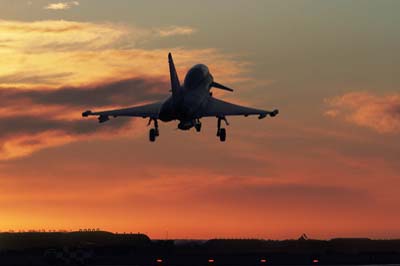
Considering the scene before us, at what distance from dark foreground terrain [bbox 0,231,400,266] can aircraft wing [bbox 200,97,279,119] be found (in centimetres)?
1899

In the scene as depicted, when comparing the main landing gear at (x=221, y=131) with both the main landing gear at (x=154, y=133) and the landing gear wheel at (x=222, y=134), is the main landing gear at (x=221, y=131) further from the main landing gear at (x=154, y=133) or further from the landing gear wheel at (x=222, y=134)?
the main landing gear at (x=154, y=133)

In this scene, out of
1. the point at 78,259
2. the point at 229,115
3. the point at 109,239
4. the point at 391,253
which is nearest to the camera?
the point at 78,259

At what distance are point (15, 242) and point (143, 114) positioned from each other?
4011 cm

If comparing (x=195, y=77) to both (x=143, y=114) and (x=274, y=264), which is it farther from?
(x=274, y=264)

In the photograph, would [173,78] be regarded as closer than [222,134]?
Yes

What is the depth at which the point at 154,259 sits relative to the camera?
146 metres

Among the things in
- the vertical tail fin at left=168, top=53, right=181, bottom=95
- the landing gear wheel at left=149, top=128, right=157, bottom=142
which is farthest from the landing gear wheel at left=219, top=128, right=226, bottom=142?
the vertical tail fin at left=168, top=53, right=181, bottom=95

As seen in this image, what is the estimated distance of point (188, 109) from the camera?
14100cm

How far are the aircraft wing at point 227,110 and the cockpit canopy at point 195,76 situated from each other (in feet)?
10.2

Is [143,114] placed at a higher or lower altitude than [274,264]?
higher

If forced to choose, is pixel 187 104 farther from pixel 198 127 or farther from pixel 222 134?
pixel 222 134

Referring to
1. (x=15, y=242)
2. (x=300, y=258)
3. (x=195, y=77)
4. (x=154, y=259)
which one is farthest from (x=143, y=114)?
(x=15, y=242)

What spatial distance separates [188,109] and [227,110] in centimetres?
988

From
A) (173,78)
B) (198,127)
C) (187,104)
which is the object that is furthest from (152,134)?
(173,78)
